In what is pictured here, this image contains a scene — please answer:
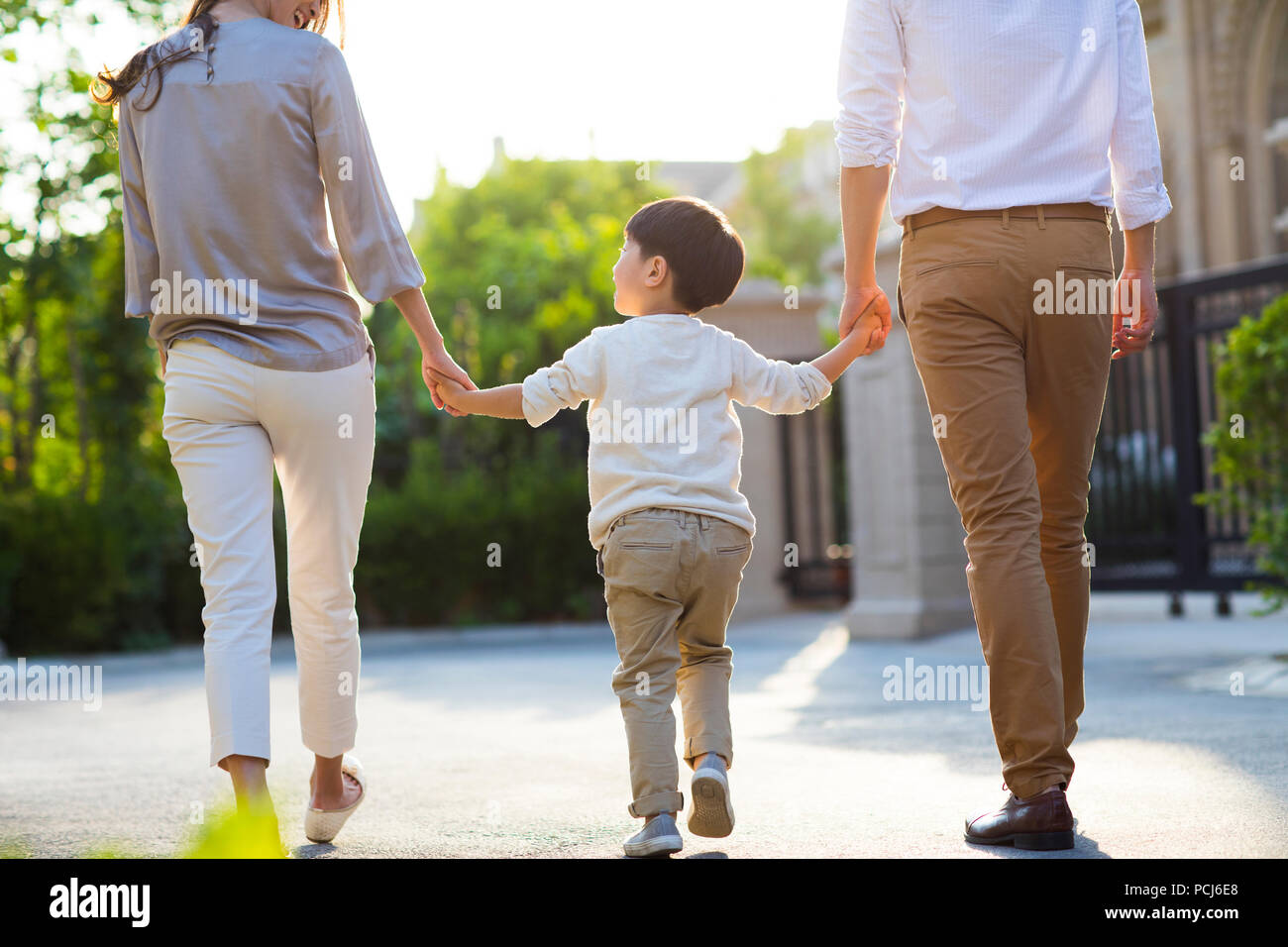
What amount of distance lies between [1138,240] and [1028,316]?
0.52 metres

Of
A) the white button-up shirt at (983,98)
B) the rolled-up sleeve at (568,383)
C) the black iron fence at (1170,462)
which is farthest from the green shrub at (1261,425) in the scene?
the rolled-up sleeve at (568,383)

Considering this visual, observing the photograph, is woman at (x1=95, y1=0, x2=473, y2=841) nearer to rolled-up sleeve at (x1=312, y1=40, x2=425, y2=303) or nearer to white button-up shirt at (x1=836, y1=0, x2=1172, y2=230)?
rolled-up sleeve at (x1=312, y1=40, x2=425, y2=303)

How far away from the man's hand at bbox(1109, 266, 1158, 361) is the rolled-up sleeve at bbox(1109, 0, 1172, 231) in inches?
5.2

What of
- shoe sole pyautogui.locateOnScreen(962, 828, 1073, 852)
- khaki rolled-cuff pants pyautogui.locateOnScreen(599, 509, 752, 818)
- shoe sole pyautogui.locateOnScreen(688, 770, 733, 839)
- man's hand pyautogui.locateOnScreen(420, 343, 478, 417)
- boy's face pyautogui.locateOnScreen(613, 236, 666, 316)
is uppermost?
boy's face pyautogui.locateOnScreen(613, 236, 666, 316)

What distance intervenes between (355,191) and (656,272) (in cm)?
69

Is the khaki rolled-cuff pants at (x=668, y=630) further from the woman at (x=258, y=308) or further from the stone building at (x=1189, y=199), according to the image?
the stone building at (x=1189, y=199)

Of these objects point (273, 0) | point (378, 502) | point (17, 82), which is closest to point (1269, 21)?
point (378, 502)

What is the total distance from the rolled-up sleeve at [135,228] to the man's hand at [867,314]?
5.07 ft

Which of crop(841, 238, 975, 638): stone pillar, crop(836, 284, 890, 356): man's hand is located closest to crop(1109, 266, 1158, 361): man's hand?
crop(836, 284, 890, 356): man's hand

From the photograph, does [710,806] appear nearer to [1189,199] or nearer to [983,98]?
[983,98]

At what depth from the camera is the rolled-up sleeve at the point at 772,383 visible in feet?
10.6

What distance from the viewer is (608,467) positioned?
312 centimetres

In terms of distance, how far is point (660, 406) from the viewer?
312 cm

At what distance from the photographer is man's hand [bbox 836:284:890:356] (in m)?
3.35
